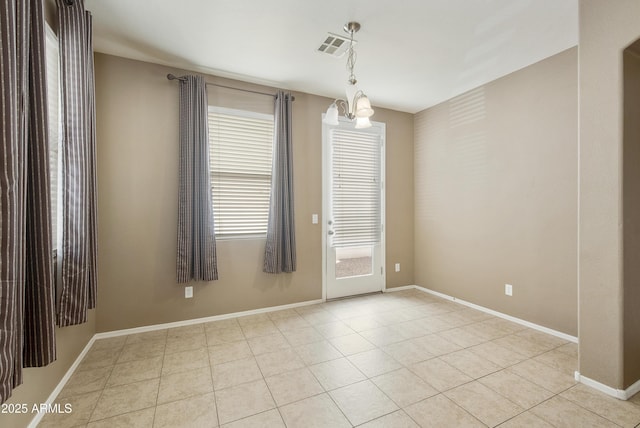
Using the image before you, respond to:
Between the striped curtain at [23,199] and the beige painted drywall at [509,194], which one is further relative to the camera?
the beige painted drywall at [509,194]

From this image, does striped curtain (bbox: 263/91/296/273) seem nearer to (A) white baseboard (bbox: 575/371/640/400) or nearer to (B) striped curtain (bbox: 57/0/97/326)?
(B) striped curtain (bbox: 57/0/97/326)

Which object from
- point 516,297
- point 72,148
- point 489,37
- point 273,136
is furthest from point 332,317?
point 489,37

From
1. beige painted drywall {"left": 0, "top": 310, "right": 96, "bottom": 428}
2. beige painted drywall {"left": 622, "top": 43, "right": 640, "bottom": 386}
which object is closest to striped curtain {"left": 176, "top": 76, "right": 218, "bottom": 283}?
beige painted drywall {"left": 0, "top": 310, "right": 96, "bottom": 428}

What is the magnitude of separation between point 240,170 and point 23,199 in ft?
7.63

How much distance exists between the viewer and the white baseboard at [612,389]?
6.40ft

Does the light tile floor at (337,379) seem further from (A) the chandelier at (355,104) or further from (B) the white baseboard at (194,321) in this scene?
(A) the chandelier at (355,104)

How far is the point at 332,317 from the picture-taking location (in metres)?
3.48

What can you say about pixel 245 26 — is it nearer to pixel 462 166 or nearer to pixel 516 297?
pixel 462 166

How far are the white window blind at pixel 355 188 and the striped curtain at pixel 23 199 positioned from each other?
3.07 metres

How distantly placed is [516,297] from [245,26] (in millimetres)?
3927

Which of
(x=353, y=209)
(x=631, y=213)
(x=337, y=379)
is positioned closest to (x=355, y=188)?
(x=353, y=209)

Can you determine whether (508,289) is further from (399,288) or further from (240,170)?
(240,170)

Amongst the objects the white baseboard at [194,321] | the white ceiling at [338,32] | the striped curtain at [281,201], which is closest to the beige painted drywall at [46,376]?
the white baseboard at [194,321]

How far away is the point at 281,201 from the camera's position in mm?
3566
